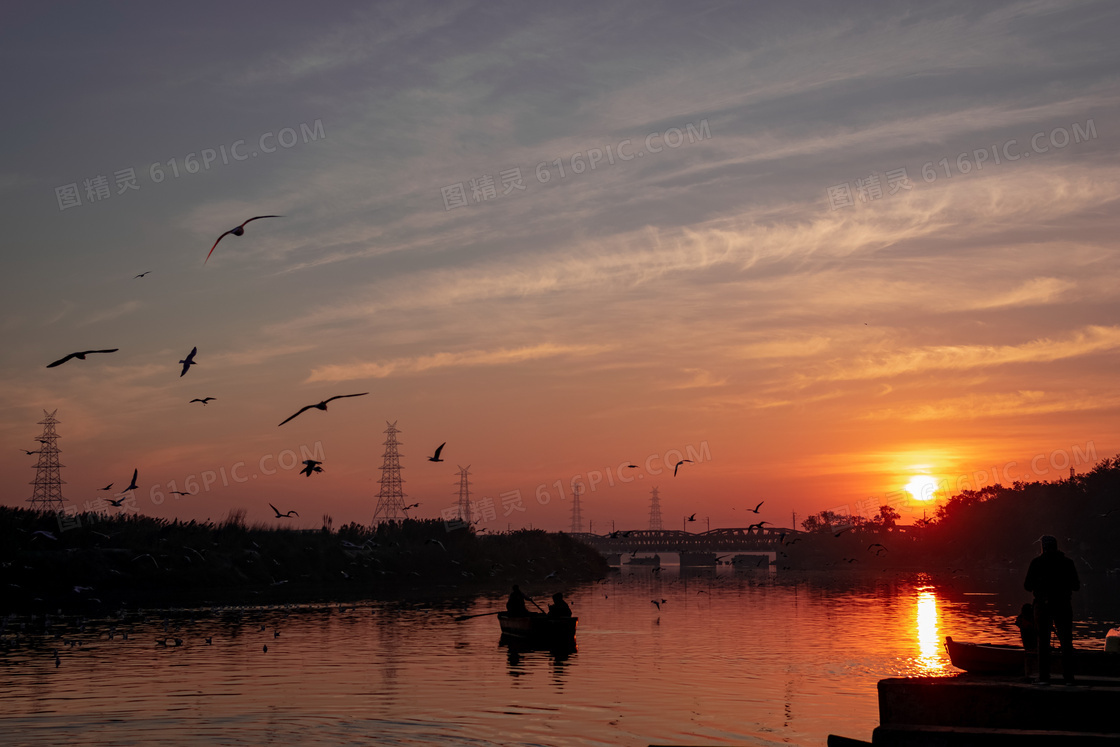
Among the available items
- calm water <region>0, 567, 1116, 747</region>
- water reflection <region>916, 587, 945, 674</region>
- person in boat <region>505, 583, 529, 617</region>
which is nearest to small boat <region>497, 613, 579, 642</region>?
person in boat <region>505, 583, 529, 617</region>

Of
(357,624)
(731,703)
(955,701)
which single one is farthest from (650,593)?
(955,701)

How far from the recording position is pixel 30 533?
261ft

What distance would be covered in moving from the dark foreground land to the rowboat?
54.7 metres

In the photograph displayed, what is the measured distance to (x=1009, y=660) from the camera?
1180 inches

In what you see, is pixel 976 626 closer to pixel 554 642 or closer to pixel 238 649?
pixel 554 642

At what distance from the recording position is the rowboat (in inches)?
1010

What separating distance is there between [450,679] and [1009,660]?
19863mm

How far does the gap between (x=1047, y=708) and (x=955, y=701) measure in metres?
1.76

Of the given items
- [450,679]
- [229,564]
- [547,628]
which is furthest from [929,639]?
[229,564]

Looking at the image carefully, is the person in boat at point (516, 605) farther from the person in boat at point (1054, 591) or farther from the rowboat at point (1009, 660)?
the person in boat at point (1054, 591)

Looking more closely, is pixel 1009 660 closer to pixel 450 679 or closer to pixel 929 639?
pixel 450 679

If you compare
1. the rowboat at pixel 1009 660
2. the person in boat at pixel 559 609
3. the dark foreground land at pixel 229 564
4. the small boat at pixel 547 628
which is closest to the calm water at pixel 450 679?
the small boat at pixel 547 628

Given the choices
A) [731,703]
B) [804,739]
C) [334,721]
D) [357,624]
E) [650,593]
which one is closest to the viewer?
[804,739]

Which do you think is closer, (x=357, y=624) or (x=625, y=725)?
(x=625, y=725)
